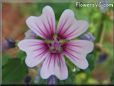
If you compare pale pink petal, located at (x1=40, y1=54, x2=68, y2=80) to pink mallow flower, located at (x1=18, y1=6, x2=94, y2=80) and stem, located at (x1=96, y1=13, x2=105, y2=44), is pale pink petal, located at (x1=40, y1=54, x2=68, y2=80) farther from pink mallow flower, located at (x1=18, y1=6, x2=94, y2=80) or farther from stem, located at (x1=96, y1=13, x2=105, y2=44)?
stem, located at (x1=96, y1=13, x2=105, y2=44)

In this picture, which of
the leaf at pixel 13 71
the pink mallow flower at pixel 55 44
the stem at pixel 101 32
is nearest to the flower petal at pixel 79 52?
the pink mallow flower at pixel 55 44

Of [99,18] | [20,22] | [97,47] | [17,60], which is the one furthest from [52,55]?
[20,22]

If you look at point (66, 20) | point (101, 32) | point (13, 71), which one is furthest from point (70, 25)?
point (101, 32)

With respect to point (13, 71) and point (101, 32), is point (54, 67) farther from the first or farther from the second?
point (101, 32)

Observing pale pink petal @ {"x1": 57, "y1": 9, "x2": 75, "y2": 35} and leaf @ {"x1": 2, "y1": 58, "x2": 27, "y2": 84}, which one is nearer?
pale pink petal @ {"x1": 57, "y1": 9, "x2": 75, "y2": 35}

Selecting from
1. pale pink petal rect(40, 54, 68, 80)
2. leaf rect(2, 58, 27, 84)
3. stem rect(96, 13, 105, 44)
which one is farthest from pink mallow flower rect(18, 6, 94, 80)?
stem rect(96, 13, 105, 44)

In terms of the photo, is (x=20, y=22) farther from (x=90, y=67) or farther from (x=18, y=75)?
(x=90, y=67)

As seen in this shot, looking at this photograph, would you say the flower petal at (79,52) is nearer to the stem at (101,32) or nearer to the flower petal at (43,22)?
the flower petal at (43,22)
